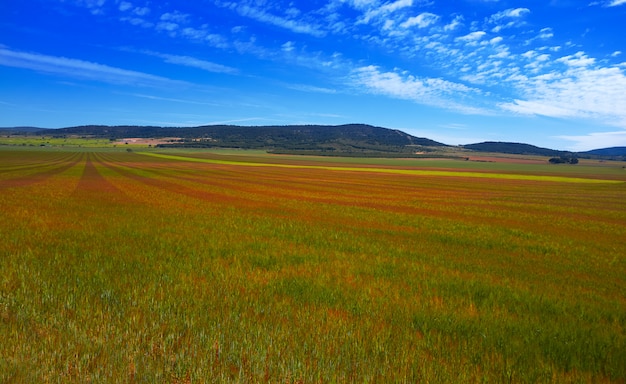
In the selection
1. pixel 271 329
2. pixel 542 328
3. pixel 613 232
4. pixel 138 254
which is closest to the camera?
pixel 271 329

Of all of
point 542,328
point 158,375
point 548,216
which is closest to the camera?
point 158,375

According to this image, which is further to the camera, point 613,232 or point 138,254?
point 613,232

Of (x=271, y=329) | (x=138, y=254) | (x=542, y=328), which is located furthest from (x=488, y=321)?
(x=138, y=254)

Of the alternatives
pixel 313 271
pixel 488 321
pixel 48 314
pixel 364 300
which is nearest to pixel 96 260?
pixel 48 314

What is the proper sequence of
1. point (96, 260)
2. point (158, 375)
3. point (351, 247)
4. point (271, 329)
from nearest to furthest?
point (158, 375) → point (271, 329) → point (96, 260) → point (351, 247)

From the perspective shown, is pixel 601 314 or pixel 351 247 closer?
pixel 601 314

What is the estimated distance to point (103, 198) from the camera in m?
24.5

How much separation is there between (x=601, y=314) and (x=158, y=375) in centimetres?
861

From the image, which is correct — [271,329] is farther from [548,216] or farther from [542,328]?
[548,216]

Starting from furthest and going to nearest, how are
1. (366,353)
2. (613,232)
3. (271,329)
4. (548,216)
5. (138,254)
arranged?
(548,216)
(613,232)
(138,254)
(271,329)
(366,353)

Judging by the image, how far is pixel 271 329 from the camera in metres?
5.78

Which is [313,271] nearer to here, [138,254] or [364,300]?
[364,300]

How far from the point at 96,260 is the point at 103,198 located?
17500 mm

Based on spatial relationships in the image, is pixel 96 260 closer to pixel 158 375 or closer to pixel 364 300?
pixel 158 375
